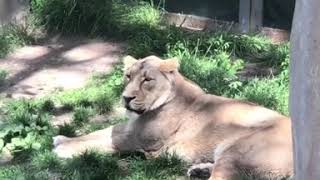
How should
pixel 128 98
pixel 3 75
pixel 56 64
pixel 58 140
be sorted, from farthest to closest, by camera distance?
pixel 56 64 < pixel 3 75 < pixel 58 140 < pixel 128 98

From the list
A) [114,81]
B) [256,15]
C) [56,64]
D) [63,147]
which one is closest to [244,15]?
[256,15]

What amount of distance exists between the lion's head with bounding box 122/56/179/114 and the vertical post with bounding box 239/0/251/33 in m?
3.00

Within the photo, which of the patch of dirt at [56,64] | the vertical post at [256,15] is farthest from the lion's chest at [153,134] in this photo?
the vertical post at [256,15]

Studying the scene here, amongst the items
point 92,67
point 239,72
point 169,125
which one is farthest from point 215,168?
point 92,67

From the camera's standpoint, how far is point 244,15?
825 centimetres

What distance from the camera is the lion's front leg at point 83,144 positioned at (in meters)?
5.39

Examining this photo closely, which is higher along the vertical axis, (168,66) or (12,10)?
(168,66)

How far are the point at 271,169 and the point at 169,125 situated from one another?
36.3 inches

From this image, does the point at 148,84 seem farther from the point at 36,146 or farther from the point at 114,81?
the point at 114,81

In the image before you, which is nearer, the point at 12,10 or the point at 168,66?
the point at 168,66

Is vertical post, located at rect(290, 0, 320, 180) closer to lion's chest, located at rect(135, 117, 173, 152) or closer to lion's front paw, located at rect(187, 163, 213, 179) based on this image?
lion's front paw, located at rect(187, 163, 213, 179)

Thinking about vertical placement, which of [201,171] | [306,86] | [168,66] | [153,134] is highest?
[306,86]

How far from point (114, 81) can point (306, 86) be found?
4500 mm

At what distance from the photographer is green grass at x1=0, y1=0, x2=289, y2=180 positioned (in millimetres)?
5191
